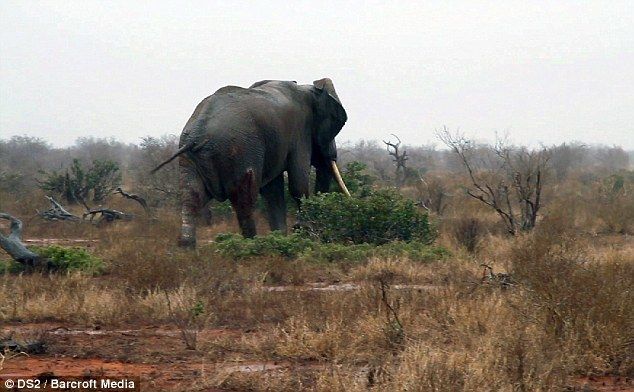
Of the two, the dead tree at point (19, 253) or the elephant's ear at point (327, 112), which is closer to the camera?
the dead tree at point (19, 253)

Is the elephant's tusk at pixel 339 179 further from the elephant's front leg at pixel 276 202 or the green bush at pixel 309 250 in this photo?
the green bush at pixel 309 250

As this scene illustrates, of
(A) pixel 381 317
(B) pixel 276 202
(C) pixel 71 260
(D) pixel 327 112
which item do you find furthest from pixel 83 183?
(A) pixel 381 317

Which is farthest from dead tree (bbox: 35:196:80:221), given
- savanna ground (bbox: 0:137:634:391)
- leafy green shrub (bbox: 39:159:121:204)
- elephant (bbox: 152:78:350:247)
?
savanna ground (bbox: 0:137:634:391)

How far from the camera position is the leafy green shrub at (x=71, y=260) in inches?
383

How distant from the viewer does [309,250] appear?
10984mm

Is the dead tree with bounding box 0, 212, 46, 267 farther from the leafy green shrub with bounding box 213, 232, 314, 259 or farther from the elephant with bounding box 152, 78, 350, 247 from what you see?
the leafy green shrub with bounding box 213, 232, 314, 259

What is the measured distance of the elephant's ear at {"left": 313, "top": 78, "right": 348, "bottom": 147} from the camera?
14211mm

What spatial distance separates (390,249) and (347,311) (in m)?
4.39

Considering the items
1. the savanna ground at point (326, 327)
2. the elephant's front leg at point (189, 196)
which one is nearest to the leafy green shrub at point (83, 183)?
the elephant's front leg at point (189, 196)

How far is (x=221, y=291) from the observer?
8.27m

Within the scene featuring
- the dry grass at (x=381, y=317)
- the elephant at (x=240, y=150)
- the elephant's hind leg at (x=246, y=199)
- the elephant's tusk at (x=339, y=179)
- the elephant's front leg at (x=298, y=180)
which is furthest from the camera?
the elephant's tusk at (x=339, y=179)

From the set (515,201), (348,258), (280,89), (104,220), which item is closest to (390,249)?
(348,258)

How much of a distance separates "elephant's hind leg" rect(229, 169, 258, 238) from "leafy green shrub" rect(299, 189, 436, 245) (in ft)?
3.35

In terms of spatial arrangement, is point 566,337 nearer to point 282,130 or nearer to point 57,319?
point 57,319
